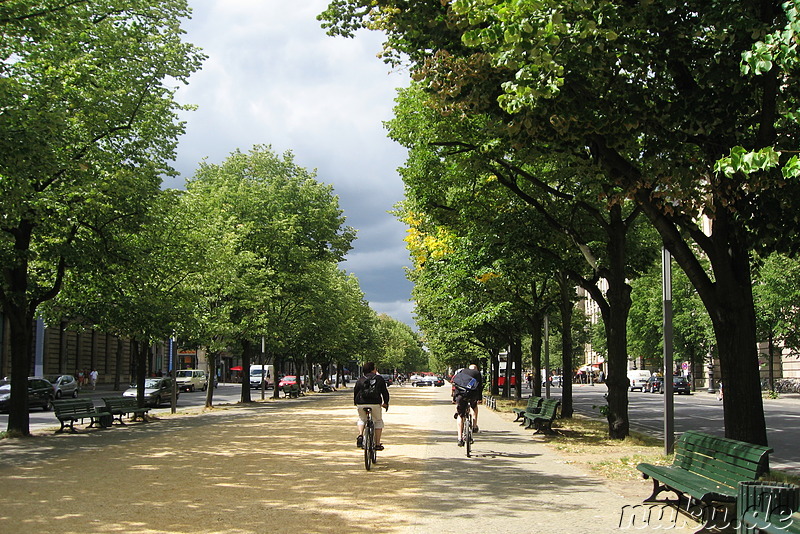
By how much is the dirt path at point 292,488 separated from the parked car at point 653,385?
51.2 meters

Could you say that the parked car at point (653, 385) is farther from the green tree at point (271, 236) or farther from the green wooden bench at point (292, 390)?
the green tree at point (271, 236)

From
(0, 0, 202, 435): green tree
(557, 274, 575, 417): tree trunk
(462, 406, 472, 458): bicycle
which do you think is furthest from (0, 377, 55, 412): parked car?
(462, 406, 472, 458): bicycle

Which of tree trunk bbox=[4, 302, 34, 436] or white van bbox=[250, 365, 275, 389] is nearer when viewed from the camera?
tree trunk bbox=[4, 302, 34, 436]

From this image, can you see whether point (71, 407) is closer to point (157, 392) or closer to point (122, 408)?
point (122, 408)

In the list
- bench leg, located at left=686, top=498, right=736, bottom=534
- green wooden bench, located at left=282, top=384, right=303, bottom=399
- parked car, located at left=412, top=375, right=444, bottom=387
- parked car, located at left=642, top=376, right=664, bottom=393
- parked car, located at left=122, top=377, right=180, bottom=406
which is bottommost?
parked car, located at left=412, top=375, right=444, bottom=387

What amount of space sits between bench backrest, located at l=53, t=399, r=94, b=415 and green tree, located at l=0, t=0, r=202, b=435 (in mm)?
1185

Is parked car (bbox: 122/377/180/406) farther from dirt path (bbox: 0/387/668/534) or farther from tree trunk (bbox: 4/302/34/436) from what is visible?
dirt path (bbox: 0/387/668/534)

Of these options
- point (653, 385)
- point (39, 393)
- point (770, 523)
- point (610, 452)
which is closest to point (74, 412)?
point (610, 452)

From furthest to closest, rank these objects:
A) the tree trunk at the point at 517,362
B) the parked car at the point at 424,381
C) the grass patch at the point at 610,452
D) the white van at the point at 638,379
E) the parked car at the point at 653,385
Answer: the parked car at the point at 424,381
the white van at the point at 638,379
the parked car at the point at 653,385
the tree trunk at the point at 517,362
the grass patch at the point at 610,452

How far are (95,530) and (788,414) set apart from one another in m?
30.3

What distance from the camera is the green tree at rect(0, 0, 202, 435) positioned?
16.3 metres

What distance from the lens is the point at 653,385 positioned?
67250 millimetres

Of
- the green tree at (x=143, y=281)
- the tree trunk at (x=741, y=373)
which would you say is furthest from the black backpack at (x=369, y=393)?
the green tree at (x=143, y=281)

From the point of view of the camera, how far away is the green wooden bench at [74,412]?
2042 cm
